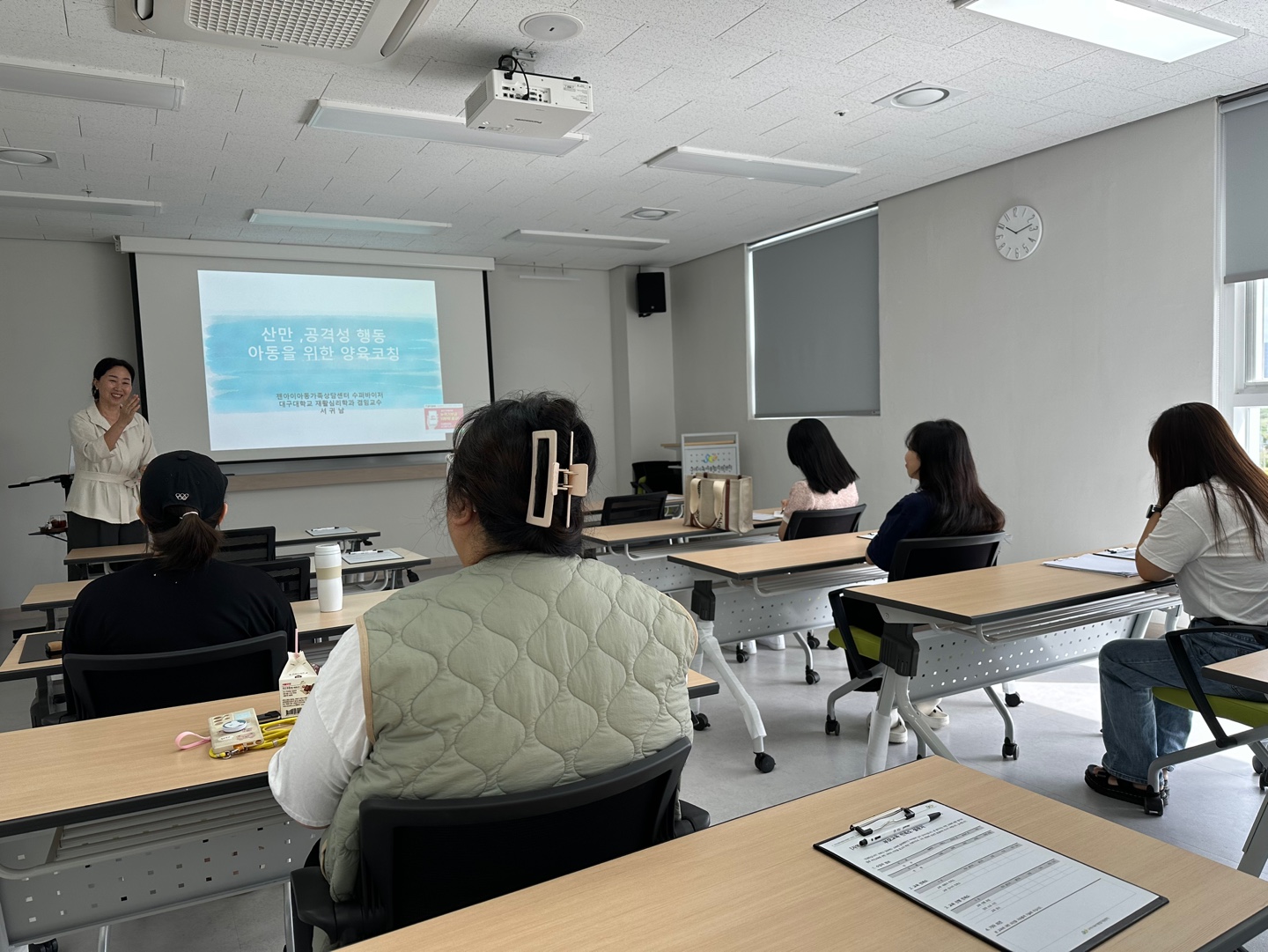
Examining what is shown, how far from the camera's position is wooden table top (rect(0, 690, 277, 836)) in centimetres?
127

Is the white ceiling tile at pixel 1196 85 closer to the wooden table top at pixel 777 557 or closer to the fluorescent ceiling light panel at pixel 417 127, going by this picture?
the wooden table top at pixel 777 557

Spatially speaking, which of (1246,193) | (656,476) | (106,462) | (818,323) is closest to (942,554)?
(1246,193)

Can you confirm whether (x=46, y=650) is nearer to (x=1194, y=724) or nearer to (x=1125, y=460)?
(x=1194, y=724)

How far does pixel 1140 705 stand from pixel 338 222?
582 centimetres

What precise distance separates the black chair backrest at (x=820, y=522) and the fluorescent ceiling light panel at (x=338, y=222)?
3.98 metres

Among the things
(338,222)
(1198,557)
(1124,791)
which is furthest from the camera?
(338,222)

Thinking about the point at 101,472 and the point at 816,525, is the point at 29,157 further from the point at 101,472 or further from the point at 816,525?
the point at 816,525

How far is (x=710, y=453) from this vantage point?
25.2 feet

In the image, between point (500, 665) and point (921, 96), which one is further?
point (921, 96)

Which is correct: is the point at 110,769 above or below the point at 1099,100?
below

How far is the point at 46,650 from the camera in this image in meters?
2.21

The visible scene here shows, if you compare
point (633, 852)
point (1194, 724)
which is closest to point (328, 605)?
point (633, 852)

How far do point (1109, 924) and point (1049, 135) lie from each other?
16.3ft

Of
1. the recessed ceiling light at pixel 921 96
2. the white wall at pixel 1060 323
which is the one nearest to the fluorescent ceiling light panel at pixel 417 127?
the recessed ceiling light at pixel 921 96
